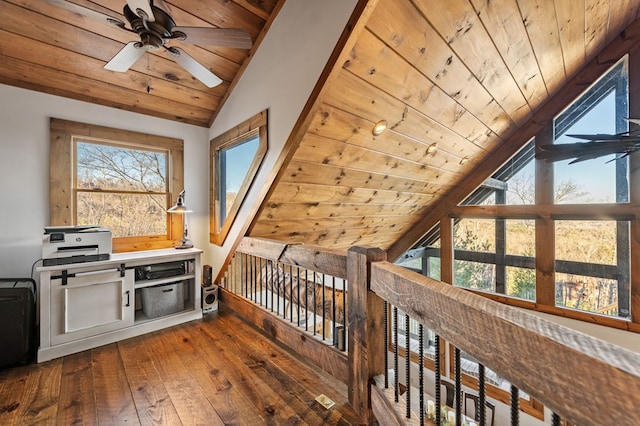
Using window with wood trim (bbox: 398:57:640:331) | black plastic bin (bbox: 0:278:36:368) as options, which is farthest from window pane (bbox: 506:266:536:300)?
black plastic bin (bbox: 0:278:36:368)

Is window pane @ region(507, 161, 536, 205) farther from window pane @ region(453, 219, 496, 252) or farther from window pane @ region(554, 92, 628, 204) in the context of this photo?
window pane @ region(453, 219, 496, 252)

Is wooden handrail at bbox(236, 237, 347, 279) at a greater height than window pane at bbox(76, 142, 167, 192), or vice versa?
window pane at bbox(76, 142, 167, 192)

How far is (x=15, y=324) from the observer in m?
1.99

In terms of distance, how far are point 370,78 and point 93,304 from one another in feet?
9.36

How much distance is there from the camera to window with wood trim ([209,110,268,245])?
98.0 inches

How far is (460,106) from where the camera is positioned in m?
2.45

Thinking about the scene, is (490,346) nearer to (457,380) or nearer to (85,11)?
(457,380)

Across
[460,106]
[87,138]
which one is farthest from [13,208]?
[460,106]

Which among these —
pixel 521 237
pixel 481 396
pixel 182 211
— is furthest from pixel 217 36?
pixel 521 237

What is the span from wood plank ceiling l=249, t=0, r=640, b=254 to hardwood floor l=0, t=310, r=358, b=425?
3.85 feet

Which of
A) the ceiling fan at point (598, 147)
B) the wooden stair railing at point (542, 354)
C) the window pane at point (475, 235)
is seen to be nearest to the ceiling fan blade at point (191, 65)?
the wooden stair railing at point (542, 354)

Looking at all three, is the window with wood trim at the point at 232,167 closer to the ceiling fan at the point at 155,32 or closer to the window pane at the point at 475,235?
the ceiling fan at the point at 155,32

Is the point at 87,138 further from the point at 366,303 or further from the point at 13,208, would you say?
the point at 366,303

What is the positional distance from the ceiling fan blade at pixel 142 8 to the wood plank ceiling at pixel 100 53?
2.56ft
